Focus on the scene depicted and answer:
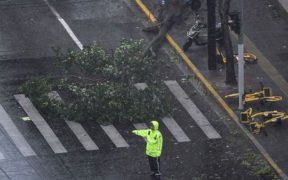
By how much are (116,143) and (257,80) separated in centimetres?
605

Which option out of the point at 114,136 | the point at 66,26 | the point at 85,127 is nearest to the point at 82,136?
the point at 85,127

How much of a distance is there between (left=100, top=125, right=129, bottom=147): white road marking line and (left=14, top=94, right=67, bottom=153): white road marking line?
152 centimetres

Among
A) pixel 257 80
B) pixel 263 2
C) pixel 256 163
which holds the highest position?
pixel 263 2

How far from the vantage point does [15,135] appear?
1095 inches

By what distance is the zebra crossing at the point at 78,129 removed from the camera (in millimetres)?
27344

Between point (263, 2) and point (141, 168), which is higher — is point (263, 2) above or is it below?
above

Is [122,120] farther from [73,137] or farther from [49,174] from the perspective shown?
[49,174]

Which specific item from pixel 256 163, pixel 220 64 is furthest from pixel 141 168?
pixel 220 64

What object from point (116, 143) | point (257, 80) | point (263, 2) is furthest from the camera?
point (263, 2)

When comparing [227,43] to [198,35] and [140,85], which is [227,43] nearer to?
[198,35]

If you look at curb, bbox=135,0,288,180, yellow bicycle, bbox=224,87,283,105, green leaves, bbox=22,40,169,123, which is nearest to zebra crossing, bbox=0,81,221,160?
green leaves, bbox=22,40,169,123

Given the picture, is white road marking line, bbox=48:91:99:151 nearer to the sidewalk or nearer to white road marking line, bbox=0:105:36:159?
white road marking line, bbox=0:105:36:159

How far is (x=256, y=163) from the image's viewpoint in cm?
2669

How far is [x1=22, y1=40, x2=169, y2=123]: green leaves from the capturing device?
28.6 metres
